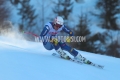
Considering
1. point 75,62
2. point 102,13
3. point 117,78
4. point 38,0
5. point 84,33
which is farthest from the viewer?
point 38,0

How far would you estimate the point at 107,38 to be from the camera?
23.5m

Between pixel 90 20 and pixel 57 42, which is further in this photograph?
pixel 90 20

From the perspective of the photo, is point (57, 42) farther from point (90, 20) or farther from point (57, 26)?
point (90, 20)

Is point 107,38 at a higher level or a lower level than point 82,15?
lower

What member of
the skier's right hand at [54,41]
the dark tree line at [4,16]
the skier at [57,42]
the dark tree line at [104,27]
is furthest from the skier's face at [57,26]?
the dark tree line at [4,16]

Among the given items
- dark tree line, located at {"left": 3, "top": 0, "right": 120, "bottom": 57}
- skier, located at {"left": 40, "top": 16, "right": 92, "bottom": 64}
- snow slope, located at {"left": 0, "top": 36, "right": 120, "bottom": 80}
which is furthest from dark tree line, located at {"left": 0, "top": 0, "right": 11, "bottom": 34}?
snow slope, located at {"left": 0, "top": 36, "right": 120, "bottom": 80}

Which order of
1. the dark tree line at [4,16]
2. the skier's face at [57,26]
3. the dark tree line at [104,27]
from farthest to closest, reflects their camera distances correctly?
the dark tree line at [4,16], the dark tree line at [104,27], the skier's face at [57,26]

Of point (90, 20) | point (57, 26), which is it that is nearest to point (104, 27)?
point (90, 20)

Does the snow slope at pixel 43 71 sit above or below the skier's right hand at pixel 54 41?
below

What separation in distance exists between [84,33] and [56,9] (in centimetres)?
511

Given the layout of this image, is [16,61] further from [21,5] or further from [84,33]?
[21,5]

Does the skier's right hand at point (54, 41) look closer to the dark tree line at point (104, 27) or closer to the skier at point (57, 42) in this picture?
the skier at point (57, 42)

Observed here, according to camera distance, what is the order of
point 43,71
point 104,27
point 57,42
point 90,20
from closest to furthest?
point 43,71 → point 57,42 → point 104,27 → point 90,20

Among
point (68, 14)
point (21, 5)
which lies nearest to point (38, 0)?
point (21, 5)
